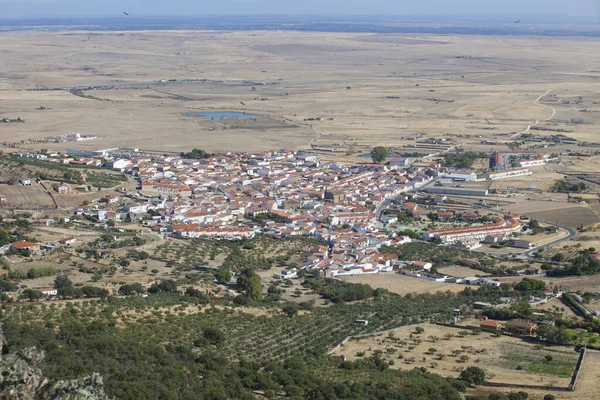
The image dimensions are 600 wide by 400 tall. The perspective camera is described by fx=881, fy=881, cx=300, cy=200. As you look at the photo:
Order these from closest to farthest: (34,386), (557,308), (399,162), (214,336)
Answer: (34,386) < (214,336) < (557,308) < (399,162)

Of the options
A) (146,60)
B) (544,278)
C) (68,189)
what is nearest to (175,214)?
(68,189)

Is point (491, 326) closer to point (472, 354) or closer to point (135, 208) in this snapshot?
point (472, 354)

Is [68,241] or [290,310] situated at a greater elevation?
[290,310]

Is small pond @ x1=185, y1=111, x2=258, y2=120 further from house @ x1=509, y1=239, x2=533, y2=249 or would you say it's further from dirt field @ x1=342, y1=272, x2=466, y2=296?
dirt field @ x1=342, y1=272, x2=466, y2=296

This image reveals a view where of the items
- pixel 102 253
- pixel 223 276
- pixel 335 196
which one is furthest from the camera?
pixel 335 196

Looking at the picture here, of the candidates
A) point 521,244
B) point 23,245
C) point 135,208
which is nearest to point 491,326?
point 521,244

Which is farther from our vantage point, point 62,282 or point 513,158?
point 513,158

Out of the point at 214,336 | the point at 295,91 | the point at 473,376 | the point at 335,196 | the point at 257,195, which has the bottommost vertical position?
the point at 295,91
